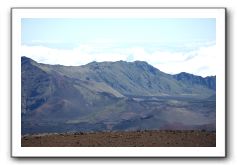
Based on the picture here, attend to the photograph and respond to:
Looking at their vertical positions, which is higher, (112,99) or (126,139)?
(112,99)

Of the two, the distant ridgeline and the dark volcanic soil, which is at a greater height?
the distant ridgeline

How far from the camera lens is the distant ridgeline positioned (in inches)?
1151

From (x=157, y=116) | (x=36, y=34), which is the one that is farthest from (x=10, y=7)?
(x=157, y=116)

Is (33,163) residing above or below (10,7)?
below

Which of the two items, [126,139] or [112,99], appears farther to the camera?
[112,99]

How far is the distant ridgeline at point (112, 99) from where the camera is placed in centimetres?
2923

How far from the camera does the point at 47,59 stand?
96.1ft

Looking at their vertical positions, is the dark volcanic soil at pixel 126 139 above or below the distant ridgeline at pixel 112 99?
below

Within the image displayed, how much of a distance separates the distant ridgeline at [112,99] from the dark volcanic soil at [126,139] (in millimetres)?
74

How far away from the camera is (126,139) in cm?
2922

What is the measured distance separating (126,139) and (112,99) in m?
0.53

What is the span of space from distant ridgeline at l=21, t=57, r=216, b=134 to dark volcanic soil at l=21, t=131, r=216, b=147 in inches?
2.9

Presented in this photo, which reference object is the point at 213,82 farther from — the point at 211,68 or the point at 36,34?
the point at 36,34

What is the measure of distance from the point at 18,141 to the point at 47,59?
1.05m
